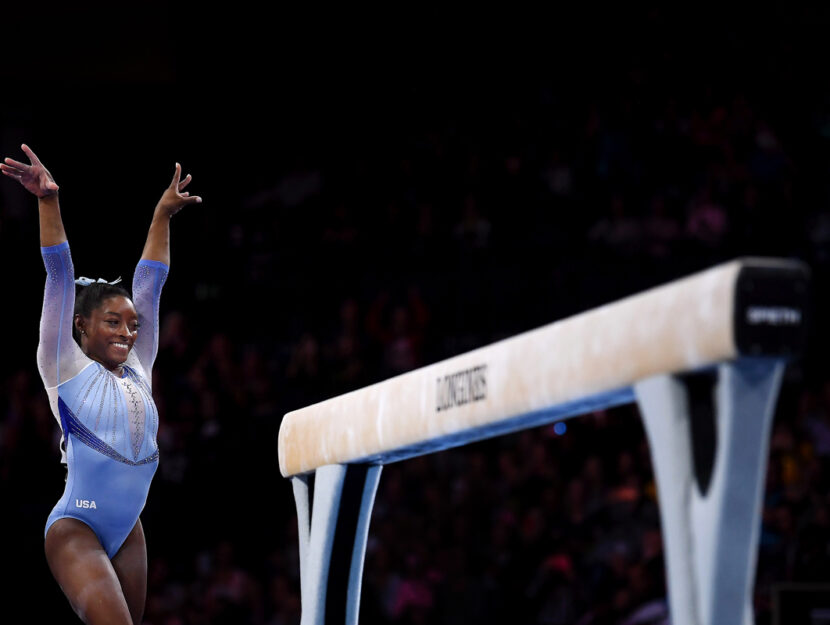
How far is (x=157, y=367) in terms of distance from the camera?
898 cm

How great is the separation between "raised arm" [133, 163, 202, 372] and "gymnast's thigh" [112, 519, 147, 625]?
0.62m

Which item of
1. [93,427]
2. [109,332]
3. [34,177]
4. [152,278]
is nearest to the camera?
[34,177]

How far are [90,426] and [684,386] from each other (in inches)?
85.5

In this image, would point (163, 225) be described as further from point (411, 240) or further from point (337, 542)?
point (411, 240)

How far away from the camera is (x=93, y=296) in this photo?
12.2ft

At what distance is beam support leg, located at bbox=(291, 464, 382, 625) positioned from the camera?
3.52 metres

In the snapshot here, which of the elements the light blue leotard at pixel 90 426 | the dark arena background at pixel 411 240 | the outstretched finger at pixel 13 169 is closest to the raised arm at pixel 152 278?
the light blue leotard at pixel 90 426

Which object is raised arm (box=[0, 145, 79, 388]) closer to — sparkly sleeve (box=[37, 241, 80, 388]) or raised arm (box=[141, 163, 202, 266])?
sparkly sleeve (box=[37, 241, 80, 388])

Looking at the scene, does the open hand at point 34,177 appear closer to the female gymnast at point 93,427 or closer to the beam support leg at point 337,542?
the female gymnast at point 93,427

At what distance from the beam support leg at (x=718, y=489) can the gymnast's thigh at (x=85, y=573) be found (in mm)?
1888

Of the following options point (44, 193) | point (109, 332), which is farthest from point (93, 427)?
point (44, 193)

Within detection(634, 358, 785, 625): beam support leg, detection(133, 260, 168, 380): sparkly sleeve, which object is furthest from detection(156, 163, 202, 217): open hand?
detection(634, 358, 785, 625): beam support leg

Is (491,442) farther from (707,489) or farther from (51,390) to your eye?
(707,489)

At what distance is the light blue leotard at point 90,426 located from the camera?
350 cm
